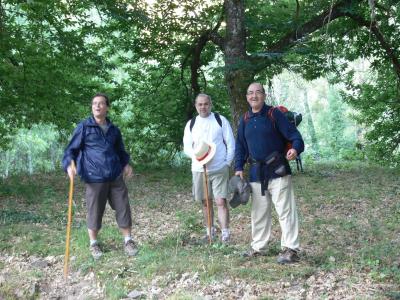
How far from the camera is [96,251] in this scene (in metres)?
6.50

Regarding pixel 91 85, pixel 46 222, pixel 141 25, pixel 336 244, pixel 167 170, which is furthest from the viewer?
pixel 167 170

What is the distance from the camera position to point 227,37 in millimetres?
11273

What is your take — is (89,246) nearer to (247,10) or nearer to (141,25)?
(141,25)

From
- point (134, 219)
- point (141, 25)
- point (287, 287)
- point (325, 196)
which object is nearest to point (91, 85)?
point (141, 25)

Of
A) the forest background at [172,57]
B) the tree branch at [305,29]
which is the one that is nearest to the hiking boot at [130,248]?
the forest background at [172,57]

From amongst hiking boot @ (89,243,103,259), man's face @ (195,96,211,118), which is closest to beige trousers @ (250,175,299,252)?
man's face @ (195,96,211,118)

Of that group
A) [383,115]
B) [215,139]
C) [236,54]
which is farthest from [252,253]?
[383,115]

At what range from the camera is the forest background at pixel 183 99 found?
5.95 metres

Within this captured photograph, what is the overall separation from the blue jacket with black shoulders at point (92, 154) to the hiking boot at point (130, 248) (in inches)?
37.6

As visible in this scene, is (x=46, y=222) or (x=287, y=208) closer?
(x=287, y=208)

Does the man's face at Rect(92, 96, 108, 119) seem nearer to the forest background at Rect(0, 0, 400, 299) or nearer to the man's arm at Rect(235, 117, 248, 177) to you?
the man's arm at Rect(235, 117, 248, 177)

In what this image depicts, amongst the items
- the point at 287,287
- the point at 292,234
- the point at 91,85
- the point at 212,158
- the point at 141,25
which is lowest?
the point at 287,287

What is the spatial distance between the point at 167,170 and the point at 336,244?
9.89 m

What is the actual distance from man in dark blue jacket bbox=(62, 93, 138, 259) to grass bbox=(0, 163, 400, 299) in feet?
2.03
